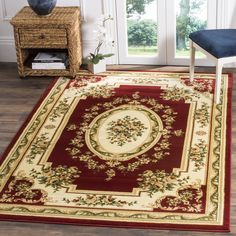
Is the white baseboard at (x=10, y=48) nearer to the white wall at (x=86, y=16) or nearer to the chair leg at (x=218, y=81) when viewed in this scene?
the white wall at (x=86, y=16)

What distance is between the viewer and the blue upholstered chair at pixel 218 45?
4.31 metres

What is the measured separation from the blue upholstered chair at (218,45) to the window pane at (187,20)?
0.43 metres

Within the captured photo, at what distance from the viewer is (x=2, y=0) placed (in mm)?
5258

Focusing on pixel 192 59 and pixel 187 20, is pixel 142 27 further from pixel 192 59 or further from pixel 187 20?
pixel 192 59

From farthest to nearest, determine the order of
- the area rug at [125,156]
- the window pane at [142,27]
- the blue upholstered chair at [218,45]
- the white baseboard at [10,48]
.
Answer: the white baseboard at [10,48] < the window pane at [142,27] < the blue upholstered chair at [218,45] < the area rug at [125,156]

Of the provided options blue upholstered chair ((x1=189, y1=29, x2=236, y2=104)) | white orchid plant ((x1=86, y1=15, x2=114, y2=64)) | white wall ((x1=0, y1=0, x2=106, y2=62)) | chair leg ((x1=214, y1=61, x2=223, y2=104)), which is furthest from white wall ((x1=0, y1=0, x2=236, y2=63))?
chair leg ((x1=214, y1=61, x2=223, y2=104))

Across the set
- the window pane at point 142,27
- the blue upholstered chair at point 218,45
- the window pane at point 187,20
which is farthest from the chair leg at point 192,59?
A: the window pane at point 142,27

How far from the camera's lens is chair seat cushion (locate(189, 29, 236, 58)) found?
4.31 metres

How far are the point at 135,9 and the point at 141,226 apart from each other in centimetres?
236

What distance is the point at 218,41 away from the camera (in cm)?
438

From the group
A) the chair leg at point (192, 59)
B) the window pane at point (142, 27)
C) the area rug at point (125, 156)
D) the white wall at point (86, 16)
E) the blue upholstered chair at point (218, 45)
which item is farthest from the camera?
the window pane at point (142, 27)

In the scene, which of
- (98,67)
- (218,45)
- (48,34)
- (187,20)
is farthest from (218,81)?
(48,34)

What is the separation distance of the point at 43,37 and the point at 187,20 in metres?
1.15

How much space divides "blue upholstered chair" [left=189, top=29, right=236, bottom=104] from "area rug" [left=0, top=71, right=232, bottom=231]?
0.28m
